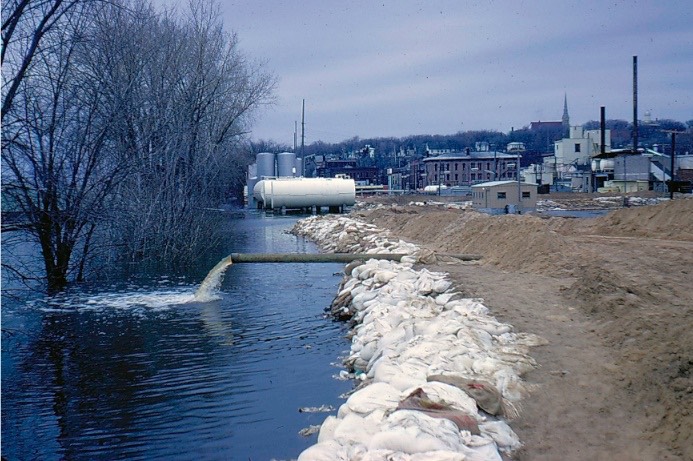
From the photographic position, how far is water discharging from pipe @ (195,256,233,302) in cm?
1371

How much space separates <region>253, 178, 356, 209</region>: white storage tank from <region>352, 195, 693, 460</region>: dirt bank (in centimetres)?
3060

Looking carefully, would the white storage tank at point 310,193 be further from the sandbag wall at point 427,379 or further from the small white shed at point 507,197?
the sandbag wall at point 427,379

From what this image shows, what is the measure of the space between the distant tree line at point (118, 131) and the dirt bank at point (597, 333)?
574 cm

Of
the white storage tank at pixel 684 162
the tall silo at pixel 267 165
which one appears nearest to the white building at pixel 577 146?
the white storage tank at pixel 684 162

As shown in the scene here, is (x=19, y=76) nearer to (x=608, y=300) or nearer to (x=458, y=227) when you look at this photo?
(x=608, y=300)

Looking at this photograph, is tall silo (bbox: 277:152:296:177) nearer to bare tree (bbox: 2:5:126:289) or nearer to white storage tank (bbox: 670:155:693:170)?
white storage tank (bbox: 670:155:693:170)

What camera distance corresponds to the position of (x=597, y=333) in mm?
7543

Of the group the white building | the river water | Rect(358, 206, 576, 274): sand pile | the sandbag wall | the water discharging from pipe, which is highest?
the white building

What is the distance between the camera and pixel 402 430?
440 centimetres

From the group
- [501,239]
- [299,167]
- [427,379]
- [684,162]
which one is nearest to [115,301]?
[501,239]

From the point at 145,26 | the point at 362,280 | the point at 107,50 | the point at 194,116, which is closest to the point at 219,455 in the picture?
the point at 362,280

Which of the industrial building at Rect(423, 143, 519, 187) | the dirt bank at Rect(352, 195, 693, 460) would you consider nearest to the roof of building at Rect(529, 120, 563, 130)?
the industrial building at Rect(423, 143, 519, 187)

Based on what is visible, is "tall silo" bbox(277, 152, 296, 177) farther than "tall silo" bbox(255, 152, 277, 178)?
No

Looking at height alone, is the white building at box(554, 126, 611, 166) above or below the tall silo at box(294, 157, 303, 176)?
above
